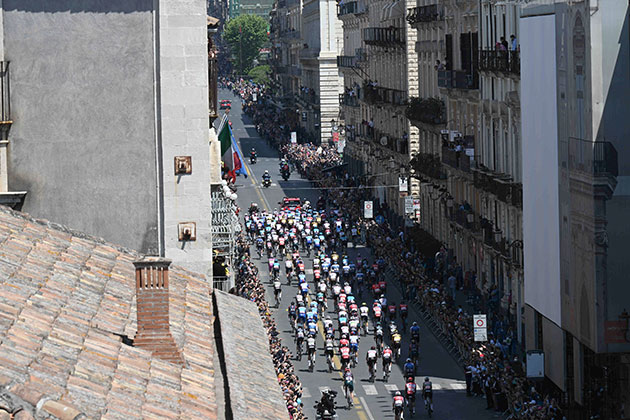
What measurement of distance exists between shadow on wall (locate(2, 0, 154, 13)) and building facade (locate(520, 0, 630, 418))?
67.6ft

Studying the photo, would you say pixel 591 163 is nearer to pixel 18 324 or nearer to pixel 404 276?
pixel 404 276

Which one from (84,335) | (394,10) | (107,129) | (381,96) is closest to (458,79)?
(394,10)

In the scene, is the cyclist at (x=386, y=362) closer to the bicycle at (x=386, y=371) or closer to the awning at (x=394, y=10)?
the bicycle at (x=386, y=371)

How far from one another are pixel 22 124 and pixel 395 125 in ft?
231

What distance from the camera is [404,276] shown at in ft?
228

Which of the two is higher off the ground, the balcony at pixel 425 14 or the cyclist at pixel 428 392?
the balcony at pixel 425 14

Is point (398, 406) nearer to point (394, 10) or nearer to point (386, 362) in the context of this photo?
point (386, 362)

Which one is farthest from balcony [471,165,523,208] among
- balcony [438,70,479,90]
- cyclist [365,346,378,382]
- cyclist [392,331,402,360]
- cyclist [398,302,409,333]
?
cyclist [365,346,378,382]

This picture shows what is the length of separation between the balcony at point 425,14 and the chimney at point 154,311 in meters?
59.4

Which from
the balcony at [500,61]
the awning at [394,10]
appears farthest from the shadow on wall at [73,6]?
the awning at [394,10]

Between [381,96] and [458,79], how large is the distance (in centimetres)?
2936

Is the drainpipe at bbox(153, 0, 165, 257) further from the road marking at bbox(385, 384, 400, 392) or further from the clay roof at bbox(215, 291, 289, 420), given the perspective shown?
the road marking at bbox(385, 384, 400, 392)

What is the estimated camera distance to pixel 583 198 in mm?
44844

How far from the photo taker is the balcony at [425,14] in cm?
7774
